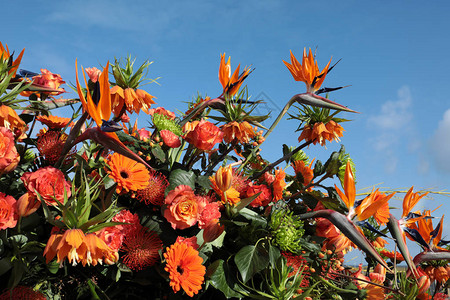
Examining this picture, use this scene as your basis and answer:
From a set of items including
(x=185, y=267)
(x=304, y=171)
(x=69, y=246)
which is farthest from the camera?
(x=304, y=171)

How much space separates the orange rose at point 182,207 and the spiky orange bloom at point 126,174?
0.22ft

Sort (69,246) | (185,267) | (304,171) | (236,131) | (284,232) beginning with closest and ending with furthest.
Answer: (69,246) < (185,267) < (284,232) < (236,131) < (304,171)

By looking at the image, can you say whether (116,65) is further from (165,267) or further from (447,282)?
(447,282)

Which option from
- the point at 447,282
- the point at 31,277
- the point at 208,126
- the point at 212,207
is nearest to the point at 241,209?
the point at 212,207

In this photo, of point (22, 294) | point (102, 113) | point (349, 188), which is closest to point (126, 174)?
point (102, 113)

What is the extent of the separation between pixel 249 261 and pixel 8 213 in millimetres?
469

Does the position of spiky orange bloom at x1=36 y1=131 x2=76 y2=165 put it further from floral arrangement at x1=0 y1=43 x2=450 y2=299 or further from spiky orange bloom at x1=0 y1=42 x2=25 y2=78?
spiky orange bloom at x1=0 y1=42 x2=25 y2=78

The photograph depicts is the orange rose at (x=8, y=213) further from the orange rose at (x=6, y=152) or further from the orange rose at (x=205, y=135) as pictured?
the orange rose at (x=205, y=135)

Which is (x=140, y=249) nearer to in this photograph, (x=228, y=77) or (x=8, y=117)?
(x=8, y=117)

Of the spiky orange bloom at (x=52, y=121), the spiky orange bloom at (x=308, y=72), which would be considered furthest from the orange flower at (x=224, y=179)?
the spiky orange bloom at (x=52, y=121)

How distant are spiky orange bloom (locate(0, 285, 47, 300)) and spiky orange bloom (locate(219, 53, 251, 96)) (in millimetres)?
628

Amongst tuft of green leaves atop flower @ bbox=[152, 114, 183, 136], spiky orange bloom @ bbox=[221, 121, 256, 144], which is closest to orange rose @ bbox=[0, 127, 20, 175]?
tuft of green leaves atop flower @ bbox=[152, 114, 183, 136]

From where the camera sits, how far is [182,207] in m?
0.82

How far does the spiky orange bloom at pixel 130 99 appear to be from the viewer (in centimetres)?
91
